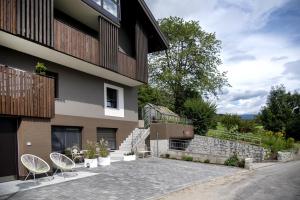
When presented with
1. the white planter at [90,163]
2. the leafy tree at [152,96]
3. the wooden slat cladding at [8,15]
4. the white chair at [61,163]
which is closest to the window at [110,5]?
the wooden slat cladding at [8,15]

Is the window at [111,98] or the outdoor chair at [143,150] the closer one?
the outdoor chair at [143,150]

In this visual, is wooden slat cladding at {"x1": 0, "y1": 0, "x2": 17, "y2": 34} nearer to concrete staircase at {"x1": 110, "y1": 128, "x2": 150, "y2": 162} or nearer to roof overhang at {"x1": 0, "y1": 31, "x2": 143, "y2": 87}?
roof overhang at {"x1": 0, "y1": 31, "x2": 143, "y2": 87}

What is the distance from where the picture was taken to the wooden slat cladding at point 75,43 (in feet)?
52.6

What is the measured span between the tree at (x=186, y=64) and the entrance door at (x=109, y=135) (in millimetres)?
20727

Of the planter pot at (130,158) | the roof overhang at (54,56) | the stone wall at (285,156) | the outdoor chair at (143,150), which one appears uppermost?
the roof overhang at (54,56)

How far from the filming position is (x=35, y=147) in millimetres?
13453

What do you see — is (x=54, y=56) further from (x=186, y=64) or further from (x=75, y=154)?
(x=186, y=64)

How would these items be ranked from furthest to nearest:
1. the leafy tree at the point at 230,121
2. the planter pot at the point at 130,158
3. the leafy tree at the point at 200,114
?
1. the leafy tree at the point at 230,121
2. the leafy tree at the point at 200,114
3. the planter pot at the point at 130,158

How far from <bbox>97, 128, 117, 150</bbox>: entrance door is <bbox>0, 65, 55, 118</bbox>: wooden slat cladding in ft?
25.3

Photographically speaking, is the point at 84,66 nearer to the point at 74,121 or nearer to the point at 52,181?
the point at 74,121

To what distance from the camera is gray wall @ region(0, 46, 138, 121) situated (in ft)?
51.2

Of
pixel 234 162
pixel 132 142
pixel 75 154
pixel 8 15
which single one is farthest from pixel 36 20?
pixel 234 162

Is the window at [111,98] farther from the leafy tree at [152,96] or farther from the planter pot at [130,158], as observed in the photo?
the leafy tree at [152,96]

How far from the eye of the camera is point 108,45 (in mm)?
19797
